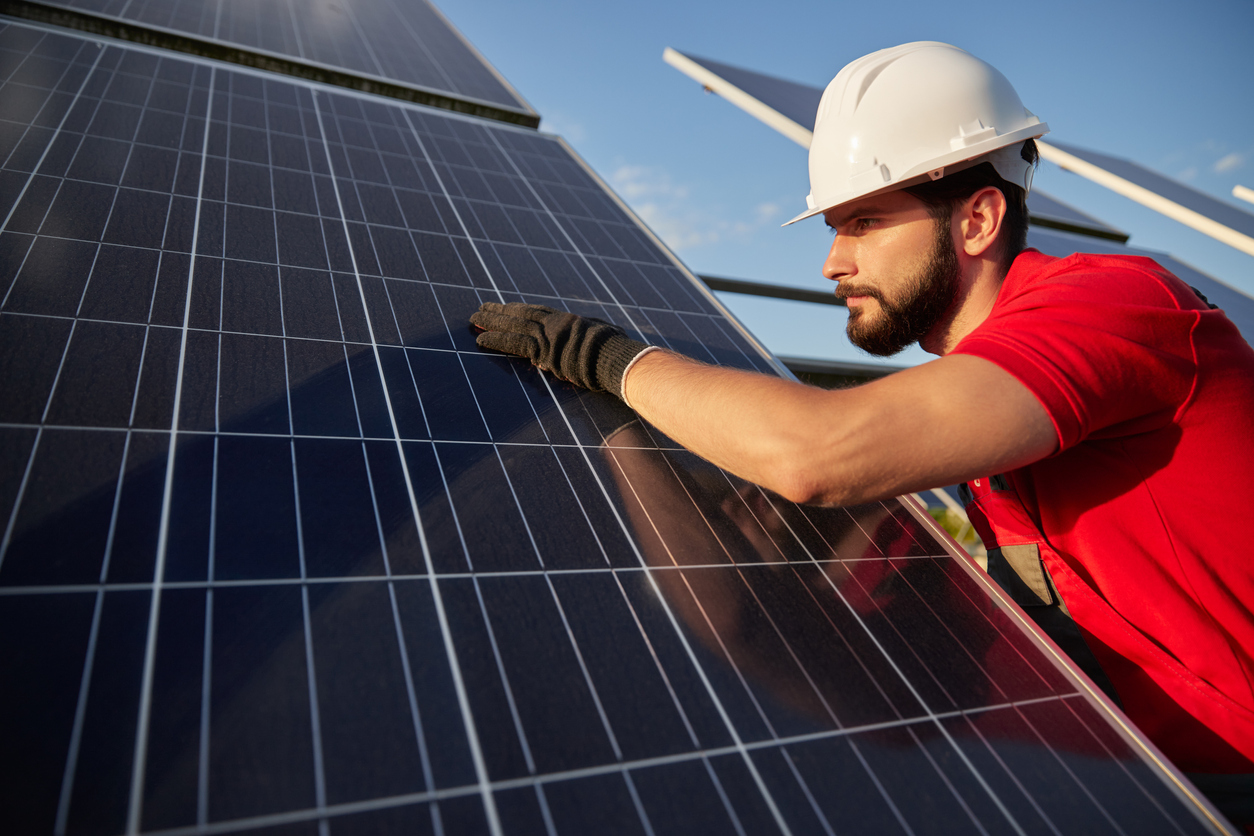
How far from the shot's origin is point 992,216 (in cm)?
282

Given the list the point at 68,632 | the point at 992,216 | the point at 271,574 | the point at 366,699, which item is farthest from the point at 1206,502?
the point at 68,632

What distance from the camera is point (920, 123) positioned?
277 cm

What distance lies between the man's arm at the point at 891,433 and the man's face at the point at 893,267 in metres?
0.92

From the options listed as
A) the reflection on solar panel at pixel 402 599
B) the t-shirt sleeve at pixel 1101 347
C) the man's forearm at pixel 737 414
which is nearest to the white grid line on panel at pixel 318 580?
the reflection on solar panel at pixel 402 599

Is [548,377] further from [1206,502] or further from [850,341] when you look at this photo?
[1206,502]

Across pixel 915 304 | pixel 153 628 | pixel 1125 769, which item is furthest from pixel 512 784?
pixel 915 304

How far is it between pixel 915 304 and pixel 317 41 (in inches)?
225

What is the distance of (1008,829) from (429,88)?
20.1 ft

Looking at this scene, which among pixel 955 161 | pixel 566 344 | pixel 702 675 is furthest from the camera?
pixel 955 161

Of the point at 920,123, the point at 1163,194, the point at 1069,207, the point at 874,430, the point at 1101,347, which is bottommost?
the point at 874,430

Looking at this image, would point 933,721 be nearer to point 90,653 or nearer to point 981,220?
point 90,653

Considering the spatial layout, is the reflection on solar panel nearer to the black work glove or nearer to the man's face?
the black work glove

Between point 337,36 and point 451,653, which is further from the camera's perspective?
point 337,36

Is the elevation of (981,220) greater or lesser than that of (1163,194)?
lesser
